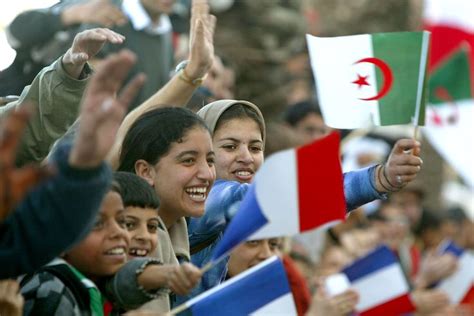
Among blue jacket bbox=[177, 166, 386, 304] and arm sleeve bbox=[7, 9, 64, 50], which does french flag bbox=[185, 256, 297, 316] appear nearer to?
blue jacket bbox=[177, 166, 386, 304]

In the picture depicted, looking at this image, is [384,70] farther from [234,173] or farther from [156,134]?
[156,134]

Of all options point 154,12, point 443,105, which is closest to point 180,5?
point 154,12

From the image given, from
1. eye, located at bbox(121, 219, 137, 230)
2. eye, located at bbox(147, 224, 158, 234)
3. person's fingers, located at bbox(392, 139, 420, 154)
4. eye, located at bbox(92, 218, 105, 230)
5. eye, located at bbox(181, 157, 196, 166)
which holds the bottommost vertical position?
person's fingers, located at bbox(392, 139, 420, 154)

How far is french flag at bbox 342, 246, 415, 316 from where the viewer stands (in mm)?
8570

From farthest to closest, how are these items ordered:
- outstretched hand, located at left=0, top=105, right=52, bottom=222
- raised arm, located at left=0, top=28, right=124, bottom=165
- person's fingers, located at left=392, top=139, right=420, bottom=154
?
person's fingers, located at left=392, top=139, right=420, bottom=154, raised arm, located at left=0, top=28, right=124, bottom=165, outstretched hand, located at left=0, top=105, right=52, bottom=222

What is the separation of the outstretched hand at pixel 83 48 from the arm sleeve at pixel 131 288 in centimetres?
86

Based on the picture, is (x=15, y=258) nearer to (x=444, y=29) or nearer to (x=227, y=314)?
(x=227, y=314)

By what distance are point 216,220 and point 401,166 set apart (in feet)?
2.31

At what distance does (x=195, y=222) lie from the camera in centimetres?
637

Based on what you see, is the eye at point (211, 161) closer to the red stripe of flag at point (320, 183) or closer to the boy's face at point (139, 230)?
the boy's face at point (139, 230)

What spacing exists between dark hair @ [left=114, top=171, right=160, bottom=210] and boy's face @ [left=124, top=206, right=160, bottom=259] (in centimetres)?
2

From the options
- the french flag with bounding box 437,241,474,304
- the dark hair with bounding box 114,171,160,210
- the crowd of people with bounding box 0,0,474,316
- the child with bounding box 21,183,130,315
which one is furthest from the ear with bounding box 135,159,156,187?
the french flag with bounding box 437,241,474,304

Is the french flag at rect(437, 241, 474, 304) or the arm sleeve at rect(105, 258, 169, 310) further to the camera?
the french flag at rect(437, 241, 474, 304)

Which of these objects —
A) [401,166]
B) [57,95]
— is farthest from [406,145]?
[57,95]
